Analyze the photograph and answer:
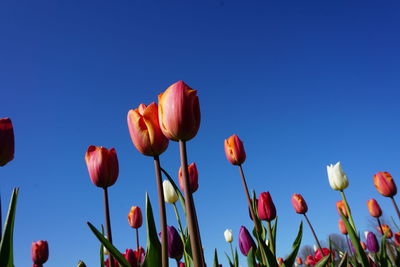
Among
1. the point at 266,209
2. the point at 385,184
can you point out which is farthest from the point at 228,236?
the point at 266,209

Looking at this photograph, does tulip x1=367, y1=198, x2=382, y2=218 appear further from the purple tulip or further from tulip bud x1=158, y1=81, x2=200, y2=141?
tulip bud x1=158, y1=81, x2=200, y2=141

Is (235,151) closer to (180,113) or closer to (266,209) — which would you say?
(266,209)

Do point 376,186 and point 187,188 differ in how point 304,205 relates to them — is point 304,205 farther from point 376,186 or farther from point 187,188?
point 187,188

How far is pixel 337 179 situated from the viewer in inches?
151

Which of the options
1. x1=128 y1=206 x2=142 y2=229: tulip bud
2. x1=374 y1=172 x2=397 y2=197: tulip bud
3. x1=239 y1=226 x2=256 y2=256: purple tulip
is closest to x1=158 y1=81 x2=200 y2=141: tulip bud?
x1=239 y1=226 x2=256 y2=256: purple tulip

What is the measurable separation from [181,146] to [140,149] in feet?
0.99

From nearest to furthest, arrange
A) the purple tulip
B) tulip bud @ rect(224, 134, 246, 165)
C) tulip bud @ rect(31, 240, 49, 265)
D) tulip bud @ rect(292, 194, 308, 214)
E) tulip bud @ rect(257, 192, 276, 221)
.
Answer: the purple tulip < tulip bud @ rect(257, 192, 276, 221) < tulip bud @ rect(224, 134, 246, 165) < tulip bud @ rect(292, 194, 308, 214) < tulip bud @ rect(31, 240, 49, 265)

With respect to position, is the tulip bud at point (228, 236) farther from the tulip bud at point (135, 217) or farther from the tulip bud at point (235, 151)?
the tulip bud at point (235, 151)

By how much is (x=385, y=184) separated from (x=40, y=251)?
4.97m

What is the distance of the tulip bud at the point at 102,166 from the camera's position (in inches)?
62.8

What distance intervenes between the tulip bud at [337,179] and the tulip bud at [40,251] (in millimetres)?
3976

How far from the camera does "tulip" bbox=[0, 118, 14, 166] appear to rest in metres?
1.54

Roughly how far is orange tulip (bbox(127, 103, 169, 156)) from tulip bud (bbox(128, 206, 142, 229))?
106 inches

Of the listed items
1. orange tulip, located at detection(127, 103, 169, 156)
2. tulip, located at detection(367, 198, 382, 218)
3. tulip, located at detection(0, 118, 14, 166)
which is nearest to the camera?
orange tulip, located at detection(127, 103, 169, 156)
